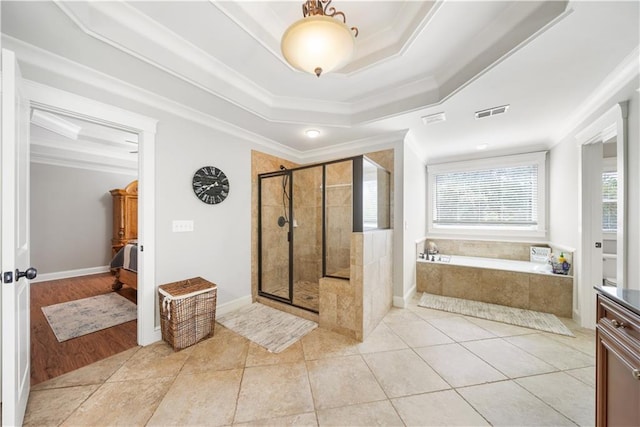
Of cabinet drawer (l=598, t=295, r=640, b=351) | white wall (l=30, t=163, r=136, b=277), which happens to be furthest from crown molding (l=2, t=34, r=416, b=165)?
white wall (l=30, t=163, r=136, b=277)

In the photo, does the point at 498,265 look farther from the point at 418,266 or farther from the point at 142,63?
the point at 142,63

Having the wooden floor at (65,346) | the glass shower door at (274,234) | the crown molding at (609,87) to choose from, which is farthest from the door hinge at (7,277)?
the crown molding at (609,87)

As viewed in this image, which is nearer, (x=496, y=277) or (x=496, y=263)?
(x=496, y=277)

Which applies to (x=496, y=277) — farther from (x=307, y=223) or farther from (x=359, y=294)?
(x=307, y=223)

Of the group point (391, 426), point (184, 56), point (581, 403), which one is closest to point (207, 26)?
point (184, 56)

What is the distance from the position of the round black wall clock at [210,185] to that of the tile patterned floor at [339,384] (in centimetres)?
151

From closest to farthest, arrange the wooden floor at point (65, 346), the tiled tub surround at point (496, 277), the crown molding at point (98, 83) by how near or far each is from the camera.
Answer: the crown molding at point (98, 83), the wooden floor at point (65, 346), the tiled tub surround at point (496, 277)

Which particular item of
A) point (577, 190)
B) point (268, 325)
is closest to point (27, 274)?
point (268, 325)

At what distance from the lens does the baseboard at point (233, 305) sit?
2.82 meters

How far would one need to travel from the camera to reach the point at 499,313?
9.58 ft

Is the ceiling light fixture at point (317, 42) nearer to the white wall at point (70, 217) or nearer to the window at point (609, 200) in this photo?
the window at point (609, 200)

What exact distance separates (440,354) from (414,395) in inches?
25.3

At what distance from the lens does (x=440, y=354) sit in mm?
2086

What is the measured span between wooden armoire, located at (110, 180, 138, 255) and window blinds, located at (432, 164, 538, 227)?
20.1 ft
